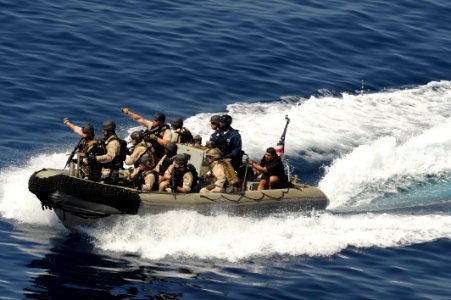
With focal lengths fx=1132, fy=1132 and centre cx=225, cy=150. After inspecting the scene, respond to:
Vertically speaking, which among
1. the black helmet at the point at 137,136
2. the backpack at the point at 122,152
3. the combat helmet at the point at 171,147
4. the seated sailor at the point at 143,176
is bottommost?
the seated sailor at the point at 143,176

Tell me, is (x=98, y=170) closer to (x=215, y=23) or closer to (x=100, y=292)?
(x=100, y=292)

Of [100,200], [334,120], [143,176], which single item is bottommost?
[100,200]

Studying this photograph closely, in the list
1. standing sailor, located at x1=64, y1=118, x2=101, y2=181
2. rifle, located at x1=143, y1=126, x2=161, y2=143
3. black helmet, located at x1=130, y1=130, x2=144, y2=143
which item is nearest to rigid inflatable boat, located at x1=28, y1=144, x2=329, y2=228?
standing sailor, located at x1=64, y1=118, x2=101, y2=181

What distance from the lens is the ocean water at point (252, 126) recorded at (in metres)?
23.7

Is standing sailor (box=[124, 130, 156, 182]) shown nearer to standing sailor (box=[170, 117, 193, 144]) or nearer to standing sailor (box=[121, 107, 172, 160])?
standing sailor (box=[121, 107, 172, 160])

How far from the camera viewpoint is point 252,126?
113 ft

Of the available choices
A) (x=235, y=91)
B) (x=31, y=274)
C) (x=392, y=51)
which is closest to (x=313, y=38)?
(x=392, y=51)

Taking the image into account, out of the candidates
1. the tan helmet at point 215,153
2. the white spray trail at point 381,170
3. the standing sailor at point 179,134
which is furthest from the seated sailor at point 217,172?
the white spray trail at point 381,170

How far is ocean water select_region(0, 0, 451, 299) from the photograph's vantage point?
23.7 m

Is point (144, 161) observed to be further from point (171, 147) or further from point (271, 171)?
point (271, 171)

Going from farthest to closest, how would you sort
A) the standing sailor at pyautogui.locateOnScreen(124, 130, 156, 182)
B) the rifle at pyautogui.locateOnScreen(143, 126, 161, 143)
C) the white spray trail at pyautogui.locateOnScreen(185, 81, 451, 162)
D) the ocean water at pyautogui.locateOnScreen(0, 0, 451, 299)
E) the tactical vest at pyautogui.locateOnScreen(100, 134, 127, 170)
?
the white spray trail at pyautogui.locateOnScreen(185, 81, 451, 162)
the rifle at pyautogui.locateOnScreen(143, 126, 161, 143)
the standing sailor at pyautogui.locateOnScreen(124, 130, 156, 182)
the tactical vest at pyautogui.locateOnScreen(100, 134, 127, 170)
the ocean water at pyautogui.locateOnScreen(0, 0, 451, 299)

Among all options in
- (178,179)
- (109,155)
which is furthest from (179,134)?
(109,155)

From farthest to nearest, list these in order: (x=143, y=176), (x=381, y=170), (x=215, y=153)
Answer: (x=381, y=170) → (x=215, y=153) → (x=143, y=176)

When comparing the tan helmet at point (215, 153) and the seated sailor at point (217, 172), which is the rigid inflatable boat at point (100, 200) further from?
the tan helmet at point (215, 153)
